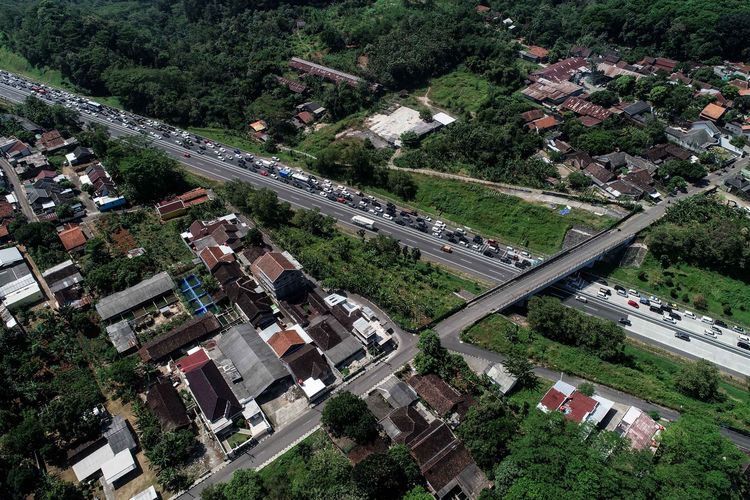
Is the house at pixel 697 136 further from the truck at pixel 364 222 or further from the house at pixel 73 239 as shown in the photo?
the house at pixel 73 239

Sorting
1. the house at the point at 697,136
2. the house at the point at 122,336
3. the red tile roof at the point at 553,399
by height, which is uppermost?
the house at the point at 697,136

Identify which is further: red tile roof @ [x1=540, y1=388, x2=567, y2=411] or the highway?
red tile roof @ [x1=540, y1=388, x2=567, y2=411]

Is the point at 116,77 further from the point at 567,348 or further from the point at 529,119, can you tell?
the point at 567,348

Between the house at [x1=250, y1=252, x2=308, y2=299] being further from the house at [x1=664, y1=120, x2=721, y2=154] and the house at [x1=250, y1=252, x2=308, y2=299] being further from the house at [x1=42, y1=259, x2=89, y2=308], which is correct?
the house at [x1=664, y1=120, x2=721, y2=154]

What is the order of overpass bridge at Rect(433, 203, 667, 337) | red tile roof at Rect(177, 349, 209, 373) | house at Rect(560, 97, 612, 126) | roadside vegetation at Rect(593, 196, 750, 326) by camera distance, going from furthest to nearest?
house at Rect(560, 97, 612, 126)
roadside vegetation at Rect(593, 196, 750, 326)
overpass bridge at Rect(433, 203, 667, 337)
red tile roof at Rect(177, 349, 209, 373)

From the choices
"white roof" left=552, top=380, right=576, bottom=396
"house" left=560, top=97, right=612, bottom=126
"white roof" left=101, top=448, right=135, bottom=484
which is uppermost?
"house" left=560, top=97, right=612, bottom=126

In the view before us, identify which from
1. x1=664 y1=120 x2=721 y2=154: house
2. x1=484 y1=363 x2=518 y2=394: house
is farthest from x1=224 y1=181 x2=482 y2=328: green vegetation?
x1=664 y1=120 x2=721 y2=154: house

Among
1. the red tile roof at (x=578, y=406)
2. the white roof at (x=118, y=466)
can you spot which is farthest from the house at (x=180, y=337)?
the red tile roof at (x=578, y=406)

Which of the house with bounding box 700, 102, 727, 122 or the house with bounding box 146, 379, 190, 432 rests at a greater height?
the house with bounding box 700, 102, 727, 122
